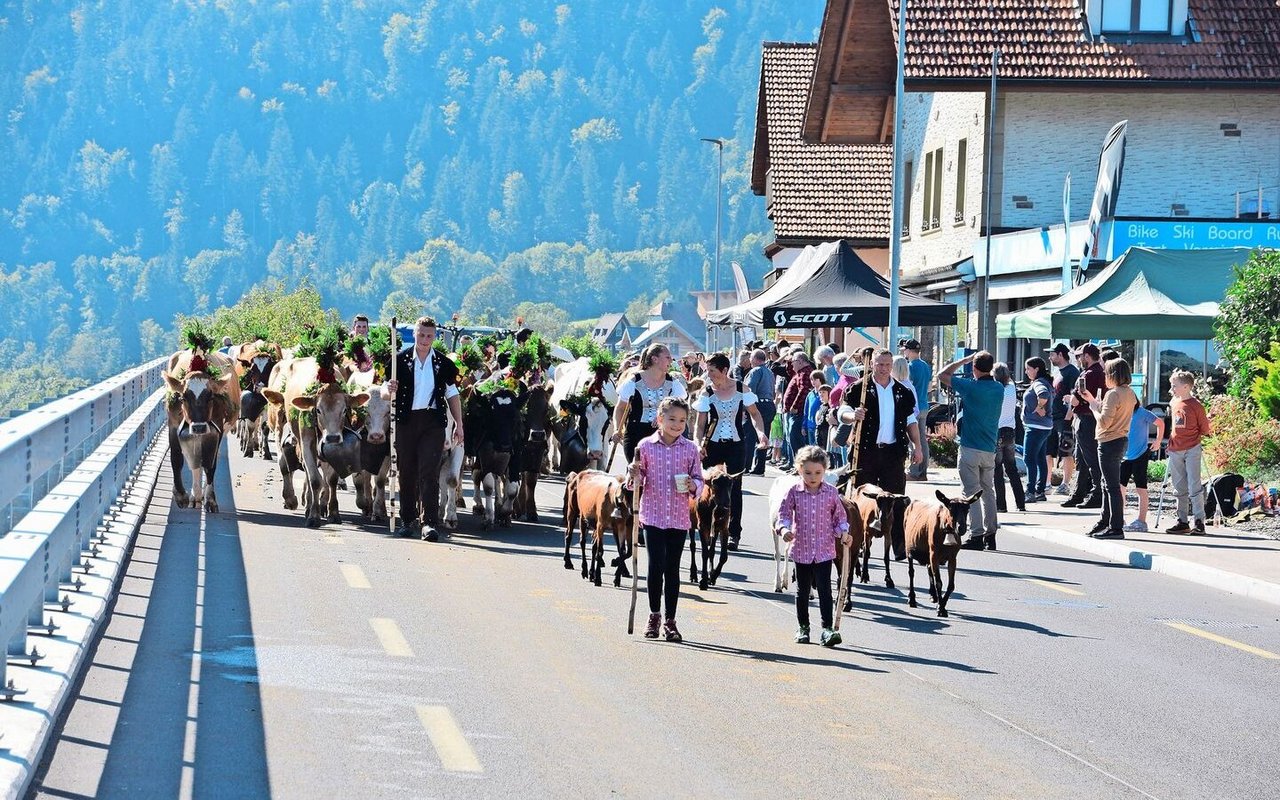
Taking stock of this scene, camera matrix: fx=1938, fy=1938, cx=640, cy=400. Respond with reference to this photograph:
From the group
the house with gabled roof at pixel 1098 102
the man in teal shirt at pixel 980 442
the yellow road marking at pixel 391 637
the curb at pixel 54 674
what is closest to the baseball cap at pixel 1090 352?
the man in teal shirt at pixel 980 442

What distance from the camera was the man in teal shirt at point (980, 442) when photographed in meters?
17.8

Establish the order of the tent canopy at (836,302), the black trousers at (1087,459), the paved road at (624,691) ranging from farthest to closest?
the tent canopy at (836,302)
the black trousers at (1087,459)
the paved road at (624,691)

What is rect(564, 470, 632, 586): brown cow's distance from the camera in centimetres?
1358

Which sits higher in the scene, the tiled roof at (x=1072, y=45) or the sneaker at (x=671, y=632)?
the tiled roof at (x=1072, y=45)

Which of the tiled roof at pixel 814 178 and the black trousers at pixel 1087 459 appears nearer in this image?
the black trousers at pixel 1087 459

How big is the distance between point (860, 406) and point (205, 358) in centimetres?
786

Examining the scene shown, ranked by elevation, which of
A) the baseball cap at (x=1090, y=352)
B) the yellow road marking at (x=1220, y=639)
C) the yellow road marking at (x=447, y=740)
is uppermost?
the baseball cap at (x=1090, y=352)

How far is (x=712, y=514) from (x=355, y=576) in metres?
2.64

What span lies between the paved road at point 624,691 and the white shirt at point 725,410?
1.12m

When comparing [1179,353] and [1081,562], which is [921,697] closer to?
[1081,562]

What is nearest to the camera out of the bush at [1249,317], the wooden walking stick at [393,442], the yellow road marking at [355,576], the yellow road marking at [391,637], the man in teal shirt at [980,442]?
the yellow road marking at [391,637]

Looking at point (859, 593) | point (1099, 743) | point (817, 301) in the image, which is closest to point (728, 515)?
point (859, 593)

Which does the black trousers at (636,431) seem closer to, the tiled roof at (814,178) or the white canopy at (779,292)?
the white canopy at (779,292)

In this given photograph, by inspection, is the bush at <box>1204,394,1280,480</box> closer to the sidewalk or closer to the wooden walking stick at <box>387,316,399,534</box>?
the sidewalk
